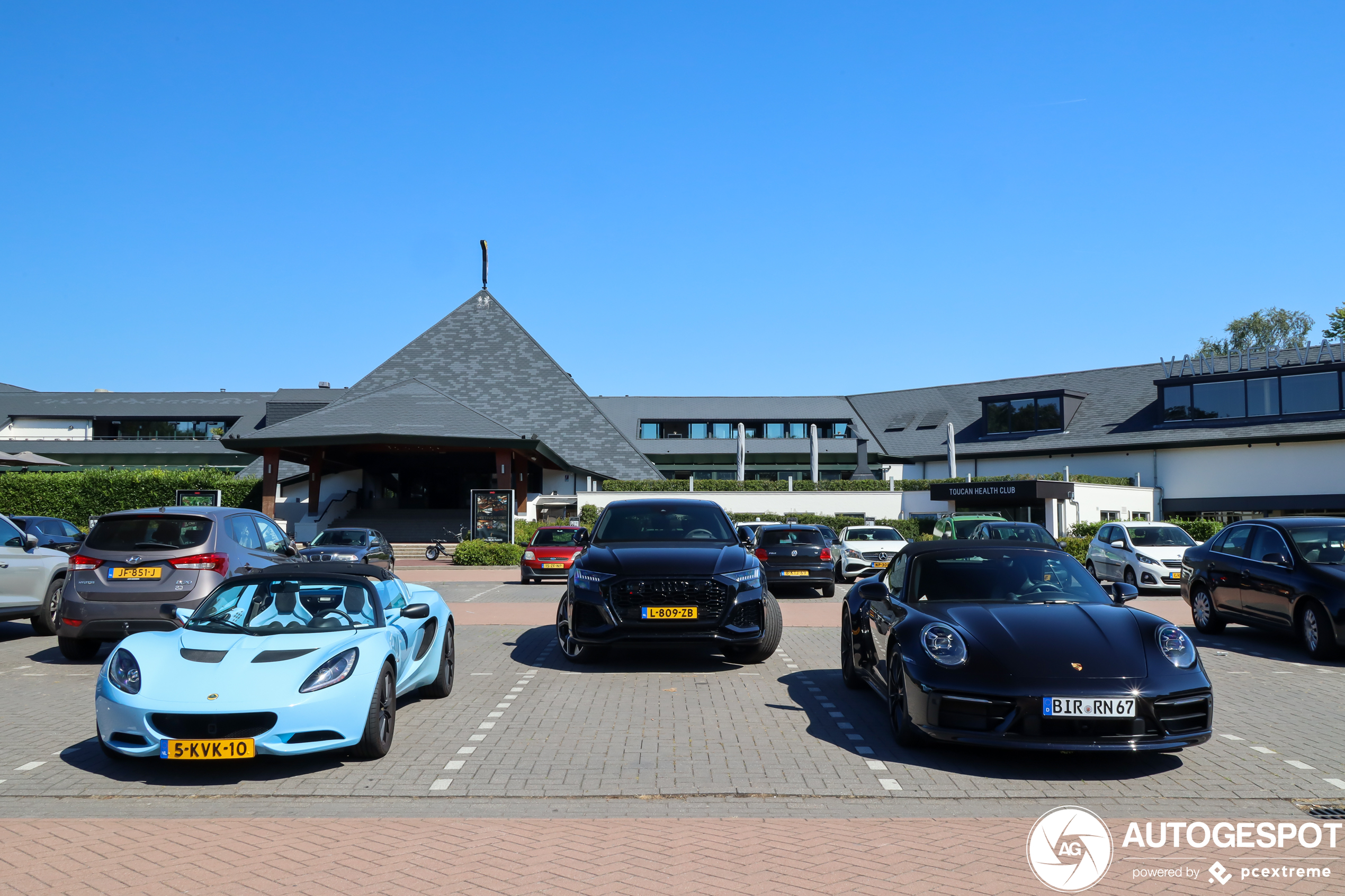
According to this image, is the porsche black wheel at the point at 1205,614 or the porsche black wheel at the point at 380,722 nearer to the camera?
the porsche black wheel at the point at 380,722

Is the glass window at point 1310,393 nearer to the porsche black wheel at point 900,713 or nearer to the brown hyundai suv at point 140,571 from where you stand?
the porsche black wheel at point 900,713

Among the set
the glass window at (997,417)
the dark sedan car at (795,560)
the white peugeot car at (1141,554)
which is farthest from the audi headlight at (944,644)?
the glass window at (997,417)

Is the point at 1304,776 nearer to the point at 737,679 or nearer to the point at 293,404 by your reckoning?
the point at 737,679

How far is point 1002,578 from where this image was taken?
7.49 m

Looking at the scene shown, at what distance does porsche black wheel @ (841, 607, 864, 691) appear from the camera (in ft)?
28.9

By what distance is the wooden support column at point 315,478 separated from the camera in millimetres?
39125

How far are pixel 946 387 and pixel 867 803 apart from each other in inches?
2149

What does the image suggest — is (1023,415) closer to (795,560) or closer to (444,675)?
(795,560)

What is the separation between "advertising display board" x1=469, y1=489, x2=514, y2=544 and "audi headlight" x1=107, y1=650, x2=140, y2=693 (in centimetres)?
2680

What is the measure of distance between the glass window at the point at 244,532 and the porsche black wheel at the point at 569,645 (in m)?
3.68

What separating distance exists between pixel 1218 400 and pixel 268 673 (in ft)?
145

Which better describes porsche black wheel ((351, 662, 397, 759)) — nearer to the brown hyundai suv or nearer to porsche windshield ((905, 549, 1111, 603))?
porsche windshield ((905, 549, 1111, 603))

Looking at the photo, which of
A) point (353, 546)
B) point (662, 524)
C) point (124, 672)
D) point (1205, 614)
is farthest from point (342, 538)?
point (1205, 614)

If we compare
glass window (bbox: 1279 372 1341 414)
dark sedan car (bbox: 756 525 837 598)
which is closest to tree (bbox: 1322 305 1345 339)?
glass window (bbox: 1279 372 1341 414)
